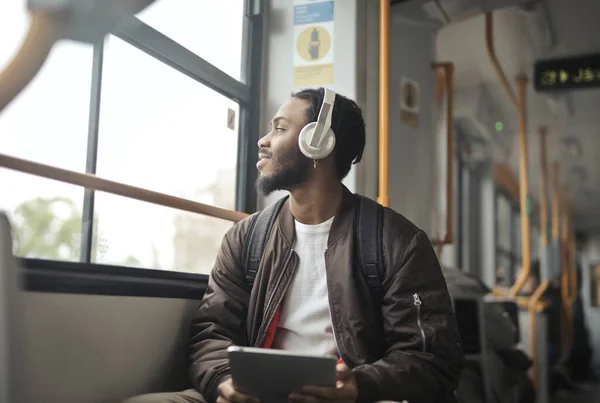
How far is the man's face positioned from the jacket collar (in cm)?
9

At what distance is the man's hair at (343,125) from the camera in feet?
6.63

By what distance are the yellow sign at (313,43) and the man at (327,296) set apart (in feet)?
1.84

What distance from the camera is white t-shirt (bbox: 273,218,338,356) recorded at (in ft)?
6.10

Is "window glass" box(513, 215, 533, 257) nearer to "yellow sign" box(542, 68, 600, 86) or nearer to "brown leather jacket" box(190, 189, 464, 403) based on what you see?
"yellow sign" box(542, 68, 600, 86)

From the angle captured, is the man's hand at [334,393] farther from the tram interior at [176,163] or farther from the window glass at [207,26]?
the window glass at [207,26]

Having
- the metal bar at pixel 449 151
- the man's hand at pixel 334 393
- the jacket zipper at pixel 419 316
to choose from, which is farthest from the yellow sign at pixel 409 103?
the man's hand at pixel 334 393

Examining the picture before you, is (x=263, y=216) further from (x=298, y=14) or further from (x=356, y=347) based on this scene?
(x=298, y=14)

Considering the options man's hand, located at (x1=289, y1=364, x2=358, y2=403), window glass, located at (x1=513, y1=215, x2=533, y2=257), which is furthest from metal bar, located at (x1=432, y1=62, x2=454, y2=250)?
window glass, located at (x1=513, y1=215, x2=533, y2=257)

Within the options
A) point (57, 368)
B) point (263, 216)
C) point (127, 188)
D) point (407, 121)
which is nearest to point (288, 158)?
point (263, 216)

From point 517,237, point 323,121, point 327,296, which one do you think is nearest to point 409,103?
point 323,121

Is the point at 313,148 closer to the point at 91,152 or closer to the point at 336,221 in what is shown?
the point at 336,221

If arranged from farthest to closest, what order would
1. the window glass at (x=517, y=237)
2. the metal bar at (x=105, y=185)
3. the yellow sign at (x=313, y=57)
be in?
the window glass at (x=517, y=237) → the yellow sign at (x=313, y=57) → the metal bar at (x=105, y=185)

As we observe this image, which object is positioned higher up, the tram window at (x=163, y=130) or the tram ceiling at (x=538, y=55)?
the tram ceiling at (x=538, y=55)

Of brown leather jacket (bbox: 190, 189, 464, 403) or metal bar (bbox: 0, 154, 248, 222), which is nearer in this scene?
metal bar (bbox: 0, 154, 248, 222)
